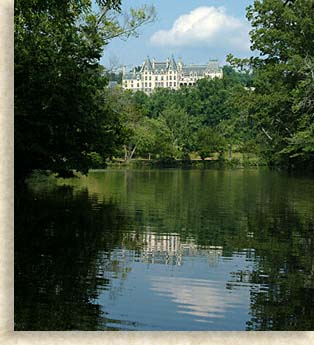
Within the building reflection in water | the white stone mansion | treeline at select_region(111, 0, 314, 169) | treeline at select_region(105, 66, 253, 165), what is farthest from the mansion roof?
treeline at select_region(111, 0, 314, 169)

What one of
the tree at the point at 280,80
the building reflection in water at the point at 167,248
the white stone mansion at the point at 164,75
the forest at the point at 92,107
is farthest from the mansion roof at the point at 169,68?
the tree at the point at 280,80

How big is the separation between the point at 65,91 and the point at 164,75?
2956 mm

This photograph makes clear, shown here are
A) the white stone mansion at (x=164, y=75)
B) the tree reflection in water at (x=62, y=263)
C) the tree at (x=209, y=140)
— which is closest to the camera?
the tree reflection in water at (x=62, y=263)

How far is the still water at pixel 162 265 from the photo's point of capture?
3475mm

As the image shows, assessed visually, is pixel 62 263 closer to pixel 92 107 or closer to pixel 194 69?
pixel 194 69

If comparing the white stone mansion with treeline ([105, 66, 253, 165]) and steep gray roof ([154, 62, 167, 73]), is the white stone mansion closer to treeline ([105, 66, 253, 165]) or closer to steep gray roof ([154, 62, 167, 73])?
steep gray roof ([154, 62, 167, 73])

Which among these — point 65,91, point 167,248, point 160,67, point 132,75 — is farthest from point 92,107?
point 167,248

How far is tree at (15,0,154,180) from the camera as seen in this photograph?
8.51 meters

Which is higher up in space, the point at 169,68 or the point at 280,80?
the point at 280,80

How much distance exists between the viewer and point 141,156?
11.7 meters

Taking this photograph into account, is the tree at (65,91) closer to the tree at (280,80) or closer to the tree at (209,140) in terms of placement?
the tree at (209,140)

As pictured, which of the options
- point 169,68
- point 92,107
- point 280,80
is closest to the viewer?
point 169,68

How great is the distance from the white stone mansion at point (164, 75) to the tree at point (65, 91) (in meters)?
0.91

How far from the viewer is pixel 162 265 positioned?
5.09 meters
